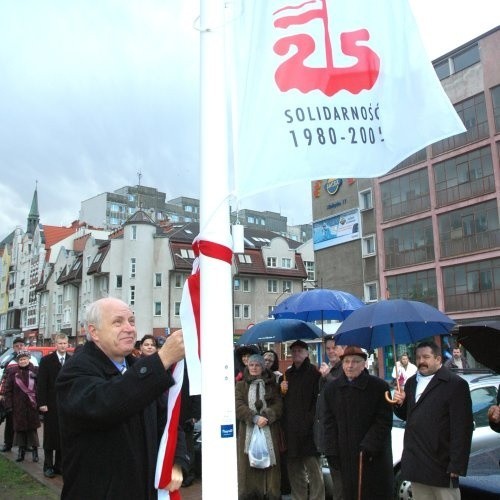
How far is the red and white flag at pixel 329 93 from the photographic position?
2.97 metres

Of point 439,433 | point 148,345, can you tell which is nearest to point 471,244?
point 148,345

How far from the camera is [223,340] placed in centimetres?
273

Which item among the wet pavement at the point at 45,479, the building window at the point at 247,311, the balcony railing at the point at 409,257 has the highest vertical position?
the balcony railing at the point at 409,257

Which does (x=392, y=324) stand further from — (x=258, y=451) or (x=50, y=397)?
(x=50, y=397)

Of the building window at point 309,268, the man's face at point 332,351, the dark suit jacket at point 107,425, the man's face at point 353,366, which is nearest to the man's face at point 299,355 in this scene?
the man's face at point 332,351

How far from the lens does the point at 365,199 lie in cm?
4756

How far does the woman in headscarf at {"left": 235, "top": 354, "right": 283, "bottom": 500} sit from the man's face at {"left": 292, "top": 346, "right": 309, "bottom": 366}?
0.47 metres

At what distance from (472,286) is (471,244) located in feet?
9.08

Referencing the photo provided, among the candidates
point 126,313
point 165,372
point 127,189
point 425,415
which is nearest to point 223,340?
point 165,372

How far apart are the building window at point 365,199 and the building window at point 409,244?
3.11 m

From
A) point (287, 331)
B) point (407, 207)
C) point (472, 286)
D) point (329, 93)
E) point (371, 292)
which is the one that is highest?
point (407, 207)

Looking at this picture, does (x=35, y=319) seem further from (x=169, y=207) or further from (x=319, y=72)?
(x=319, y=72)

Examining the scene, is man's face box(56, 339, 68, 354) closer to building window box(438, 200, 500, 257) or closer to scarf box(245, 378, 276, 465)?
scarf box(245, 378, 276, 465)

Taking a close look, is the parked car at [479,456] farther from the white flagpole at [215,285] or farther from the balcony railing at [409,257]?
the balcony railing at [409,257]
